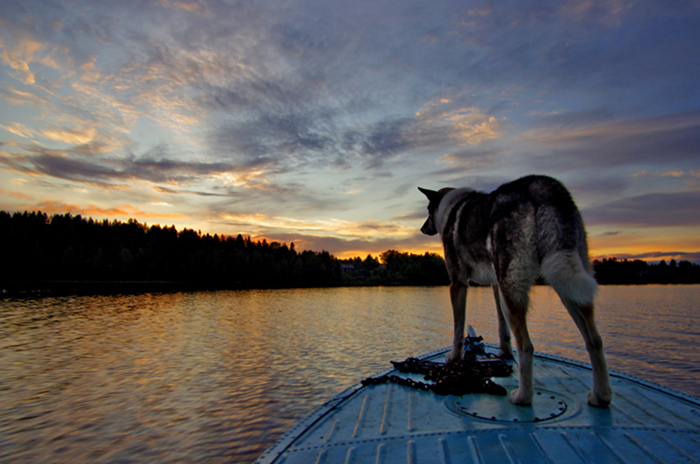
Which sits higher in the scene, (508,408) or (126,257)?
(126,257)

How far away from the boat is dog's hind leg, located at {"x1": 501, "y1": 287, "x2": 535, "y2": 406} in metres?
0.22

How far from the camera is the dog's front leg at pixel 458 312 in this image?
764 centimetres

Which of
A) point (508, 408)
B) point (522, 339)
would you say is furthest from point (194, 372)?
point (522, 339)

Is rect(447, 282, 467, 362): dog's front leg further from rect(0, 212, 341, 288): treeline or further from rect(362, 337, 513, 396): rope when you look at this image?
rect(0, 212, 341, 288): treeline

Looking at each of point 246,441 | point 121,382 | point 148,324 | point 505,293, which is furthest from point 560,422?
point 148,324

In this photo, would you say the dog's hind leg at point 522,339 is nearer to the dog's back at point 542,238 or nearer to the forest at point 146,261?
the dog's back at point 542,238

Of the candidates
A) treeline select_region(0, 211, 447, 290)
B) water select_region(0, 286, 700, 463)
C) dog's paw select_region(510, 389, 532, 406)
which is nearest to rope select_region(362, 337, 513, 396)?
dog's paw select_region(510, 389, 532, 406)

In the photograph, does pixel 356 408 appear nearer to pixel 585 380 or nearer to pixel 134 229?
pixel 585 380

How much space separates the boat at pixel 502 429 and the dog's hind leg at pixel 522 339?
8.5 inches

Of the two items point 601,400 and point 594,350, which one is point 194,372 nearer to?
point 601,400

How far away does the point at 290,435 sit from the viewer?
17.3ft

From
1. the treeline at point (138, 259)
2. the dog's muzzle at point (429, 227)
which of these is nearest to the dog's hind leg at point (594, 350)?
the dog's muzzle at point (429, 227)

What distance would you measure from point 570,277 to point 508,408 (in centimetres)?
225

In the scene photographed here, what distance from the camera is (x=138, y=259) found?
140 m
